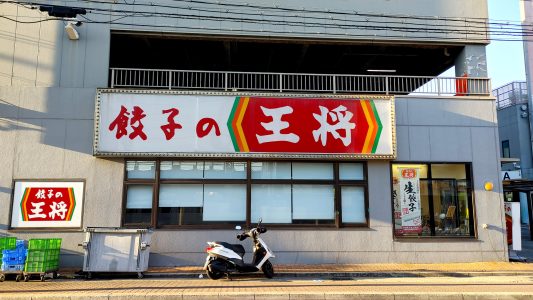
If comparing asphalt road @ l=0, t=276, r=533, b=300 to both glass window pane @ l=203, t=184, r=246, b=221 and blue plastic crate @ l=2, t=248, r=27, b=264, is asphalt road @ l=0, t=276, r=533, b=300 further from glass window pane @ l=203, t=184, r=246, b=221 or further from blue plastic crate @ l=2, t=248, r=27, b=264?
glass window pane @ l=203, t=184, r=246, b=221

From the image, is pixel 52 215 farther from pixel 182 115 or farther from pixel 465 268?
pixel 465 268

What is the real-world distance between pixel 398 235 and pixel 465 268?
1.97m

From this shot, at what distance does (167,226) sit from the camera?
492 inches

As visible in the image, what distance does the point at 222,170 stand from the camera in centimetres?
1288

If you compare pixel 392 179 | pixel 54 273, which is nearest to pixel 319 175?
pixel 392 179

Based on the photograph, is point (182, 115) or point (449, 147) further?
point (449, 147)

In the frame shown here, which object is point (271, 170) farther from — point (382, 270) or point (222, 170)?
point (382, 270)

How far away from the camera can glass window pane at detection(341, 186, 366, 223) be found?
42.8 ft

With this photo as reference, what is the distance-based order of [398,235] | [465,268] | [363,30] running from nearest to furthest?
[465,268] < [398,235] < [363,30]

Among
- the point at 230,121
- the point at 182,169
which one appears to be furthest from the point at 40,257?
the point at 230,121

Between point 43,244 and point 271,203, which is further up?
point 271,203

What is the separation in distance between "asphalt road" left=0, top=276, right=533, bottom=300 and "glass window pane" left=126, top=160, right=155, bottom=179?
3202 millimetres

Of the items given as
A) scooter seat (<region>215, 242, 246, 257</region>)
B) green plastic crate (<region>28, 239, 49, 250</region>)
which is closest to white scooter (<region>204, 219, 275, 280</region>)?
scooter seat (<region>215, 242, 246, 257</region>)

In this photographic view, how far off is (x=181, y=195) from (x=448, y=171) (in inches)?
320
